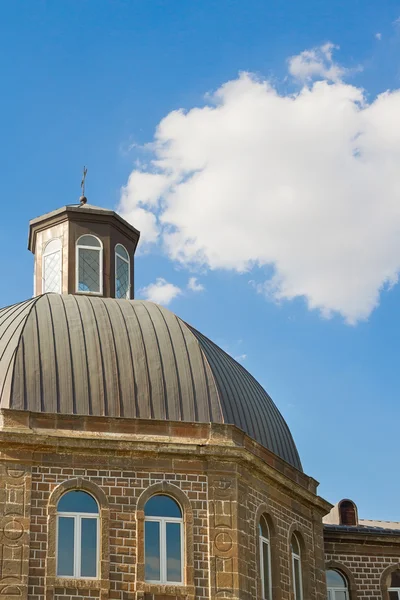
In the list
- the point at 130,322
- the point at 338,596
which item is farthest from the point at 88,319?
the point at 338,596

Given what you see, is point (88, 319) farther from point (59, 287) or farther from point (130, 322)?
point (59, 287)

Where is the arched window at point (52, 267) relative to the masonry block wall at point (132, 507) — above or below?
above

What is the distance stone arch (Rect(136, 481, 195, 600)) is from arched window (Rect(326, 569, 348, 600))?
30.0 feet

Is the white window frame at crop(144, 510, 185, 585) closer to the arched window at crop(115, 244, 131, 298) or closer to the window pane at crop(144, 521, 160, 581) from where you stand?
the window pane at crop(144, 521, 160, 581)

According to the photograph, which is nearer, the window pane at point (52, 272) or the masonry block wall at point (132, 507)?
the masonry block wall at point (132, 507)

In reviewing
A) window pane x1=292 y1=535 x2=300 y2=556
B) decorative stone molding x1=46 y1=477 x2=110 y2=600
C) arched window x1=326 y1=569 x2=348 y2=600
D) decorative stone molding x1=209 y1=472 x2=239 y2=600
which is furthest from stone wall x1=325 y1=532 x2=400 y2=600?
decorative stone molding x1=46 y1=477 x2=110 y2=600

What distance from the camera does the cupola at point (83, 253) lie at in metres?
36.5

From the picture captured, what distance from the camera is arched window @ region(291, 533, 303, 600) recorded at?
1268 inches

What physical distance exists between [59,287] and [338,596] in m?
12.9

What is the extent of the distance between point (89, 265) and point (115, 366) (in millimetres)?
7407

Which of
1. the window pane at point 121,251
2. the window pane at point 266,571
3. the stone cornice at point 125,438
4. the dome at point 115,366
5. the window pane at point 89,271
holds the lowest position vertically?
the window pane at point 266,571

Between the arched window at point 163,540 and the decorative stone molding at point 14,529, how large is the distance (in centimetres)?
298

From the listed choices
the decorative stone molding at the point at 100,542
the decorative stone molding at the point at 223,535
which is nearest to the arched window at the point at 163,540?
the decorative stone molding at the point at 223,535

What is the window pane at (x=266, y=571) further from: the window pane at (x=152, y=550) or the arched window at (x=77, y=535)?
the arched window at (x=77, y=535)
